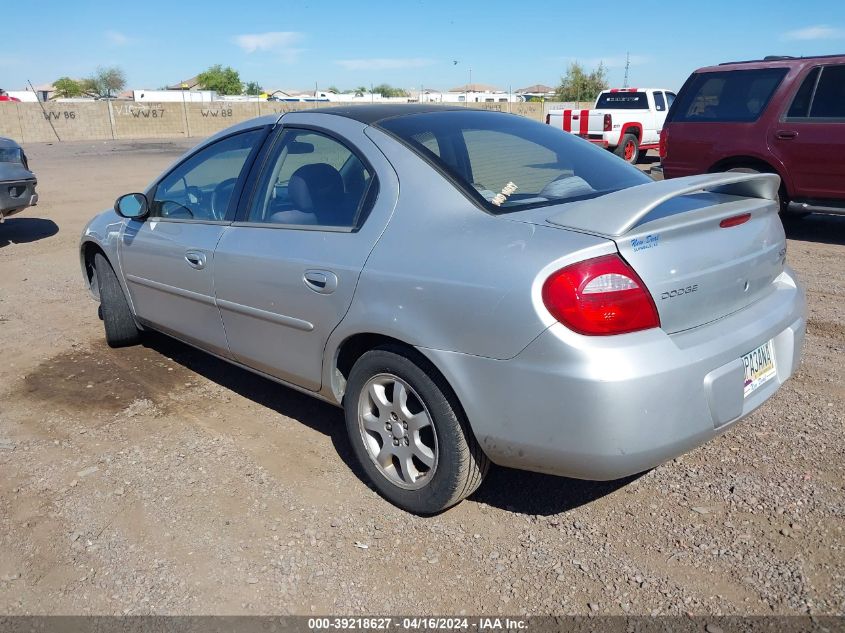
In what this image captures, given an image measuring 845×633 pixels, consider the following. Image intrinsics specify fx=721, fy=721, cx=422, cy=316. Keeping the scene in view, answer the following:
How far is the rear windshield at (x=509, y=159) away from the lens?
3.02 meters

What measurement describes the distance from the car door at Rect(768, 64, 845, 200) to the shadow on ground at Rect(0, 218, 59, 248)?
9.28 metres

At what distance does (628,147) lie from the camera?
18094 mm

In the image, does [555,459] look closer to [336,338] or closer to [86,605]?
[336,338]

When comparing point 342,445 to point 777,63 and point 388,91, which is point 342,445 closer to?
point 777,63

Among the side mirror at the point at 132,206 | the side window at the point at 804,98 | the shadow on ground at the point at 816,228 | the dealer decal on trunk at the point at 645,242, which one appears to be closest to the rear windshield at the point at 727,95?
the side window at the point at 804,98

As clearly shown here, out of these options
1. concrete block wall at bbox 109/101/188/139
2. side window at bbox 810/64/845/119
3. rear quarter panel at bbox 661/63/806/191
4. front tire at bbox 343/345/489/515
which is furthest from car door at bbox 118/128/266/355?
concrete block wall at bbox 109/101/188/139

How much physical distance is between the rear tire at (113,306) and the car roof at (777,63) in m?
7.20

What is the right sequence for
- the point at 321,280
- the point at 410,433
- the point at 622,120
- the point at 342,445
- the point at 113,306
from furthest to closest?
the point at 622,120, the point at 113,306, the point at 342,445, the point at 321,280, the point at 410,433

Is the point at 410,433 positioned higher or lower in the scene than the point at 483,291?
lower

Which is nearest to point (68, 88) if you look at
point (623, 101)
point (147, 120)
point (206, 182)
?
point (147, 120)

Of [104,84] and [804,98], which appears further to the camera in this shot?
[104,84]

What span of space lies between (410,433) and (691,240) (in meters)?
1.31

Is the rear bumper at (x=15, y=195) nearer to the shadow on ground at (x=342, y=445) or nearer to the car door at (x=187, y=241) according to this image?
the shadow on ground at (x=342, y=445)

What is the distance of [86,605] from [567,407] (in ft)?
6.03
